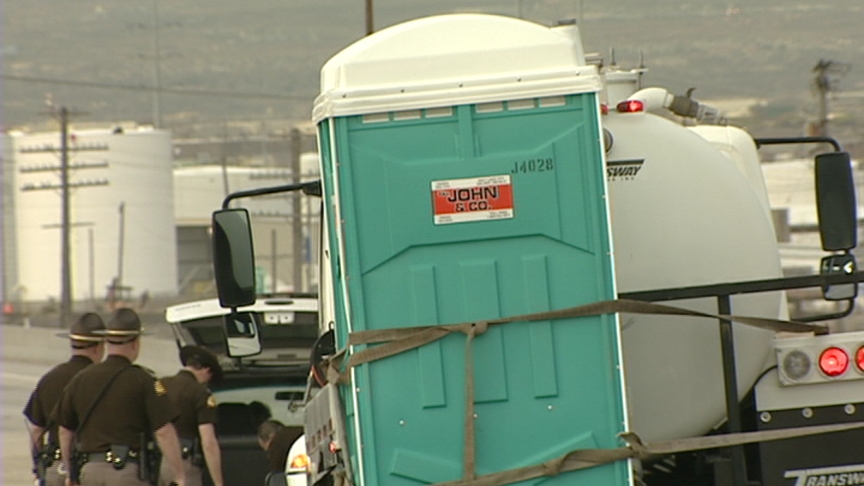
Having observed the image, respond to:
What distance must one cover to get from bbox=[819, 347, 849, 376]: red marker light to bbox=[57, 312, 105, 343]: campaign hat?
5.62 m

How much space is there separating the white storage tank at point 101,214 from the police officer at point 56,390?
95070mm

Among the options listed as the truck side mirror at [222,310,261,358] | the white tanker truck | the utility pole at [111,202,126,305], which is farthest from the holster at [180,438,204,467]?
the utility pole at [111,202,126,305]

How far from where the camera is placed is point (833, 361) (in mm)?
6867

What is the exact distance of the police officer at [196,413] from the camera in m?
11.5

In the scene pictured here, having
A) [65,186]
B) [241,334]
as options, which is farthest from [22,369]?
[65,186]

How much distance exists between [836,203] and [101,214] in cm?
10650

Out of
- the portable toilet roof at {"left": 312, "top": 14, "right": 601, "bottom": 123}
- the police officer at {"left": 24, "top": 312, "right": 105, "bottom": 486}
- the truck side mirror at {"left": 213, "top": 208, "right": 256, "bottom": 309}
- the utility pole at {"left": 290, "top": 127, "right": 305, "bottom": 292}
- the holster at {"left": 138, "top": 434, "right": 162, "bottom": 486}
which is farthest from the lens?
the utility pole at {"left": 290, "top": 127, "right": 305, "bottom": 292}

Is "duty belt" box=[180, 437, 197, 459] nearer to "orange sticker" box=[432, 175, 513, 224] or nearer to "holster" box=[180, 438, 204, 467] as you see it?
"holster" box=[180, 438, 204, 467]

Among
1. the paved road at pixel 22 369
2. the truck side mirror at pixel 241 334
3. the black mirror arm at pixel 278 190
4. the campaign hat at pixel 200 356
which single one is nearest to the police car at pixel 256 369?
the campaign hat at pixel 200 356

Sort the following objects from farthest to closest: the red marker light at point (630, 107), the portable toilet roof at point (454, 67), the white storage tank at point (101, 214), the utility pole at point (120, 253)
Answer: the white storage tank at point (101, 214), the utility pole at point (120, 253), the red marker light at point (630, 107), the portable toilet roof at point (454, 67)

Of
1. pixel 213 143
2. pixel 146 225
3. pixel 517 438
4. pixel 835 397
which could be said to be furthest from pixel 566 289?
pixel 213 143

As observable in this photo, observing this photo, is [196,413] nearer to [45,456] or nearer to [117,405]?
[45,456]

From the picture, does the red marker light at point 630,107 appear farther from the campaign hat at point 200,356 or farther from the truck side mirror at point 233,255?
the campaign hat at point 200,356

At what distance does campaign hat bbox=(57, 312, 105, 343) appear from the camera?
1098cm
